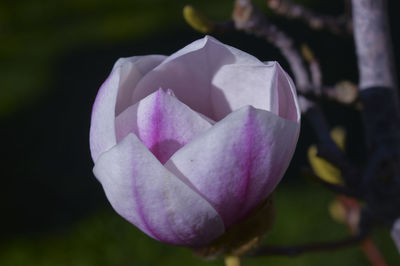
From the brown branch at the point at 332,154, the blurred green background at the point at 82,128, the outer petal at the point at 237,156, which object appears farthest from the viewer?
the blurred green background at the point at 82,128

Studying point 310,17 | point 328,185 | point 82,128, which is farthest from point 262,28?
point 82,128

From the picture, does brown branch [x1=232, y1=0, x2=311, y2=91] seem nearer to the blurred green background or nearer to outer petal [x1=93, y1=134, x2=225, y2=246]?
outer petal [x1=93, y1=134, x2=225, y2=246]

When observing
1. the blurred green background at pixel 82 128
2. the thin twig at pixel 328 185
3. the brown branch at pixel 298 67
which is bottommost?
the blurred green background at pixel 82 128

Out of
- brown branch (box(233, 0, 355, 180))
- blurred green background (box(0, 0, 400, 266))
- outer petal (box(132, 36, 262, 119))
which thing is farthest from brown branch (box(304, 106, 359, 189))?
blurred green background (box(0, 0, 400, 266))

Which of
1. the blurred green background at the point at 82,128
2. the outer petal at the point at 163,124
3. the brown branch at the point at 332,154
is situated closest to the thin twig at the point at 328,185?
the brown branch at the point at 332,154

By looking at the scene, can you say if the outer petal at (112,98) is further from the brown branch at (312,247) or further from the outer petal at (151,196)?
the brown branch at (312,247)

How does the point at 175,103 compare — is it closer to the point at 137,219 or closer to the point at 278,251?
the point at 137,219

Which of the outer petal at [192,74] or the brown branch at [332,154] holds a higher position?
the outer petal at [192,74]
